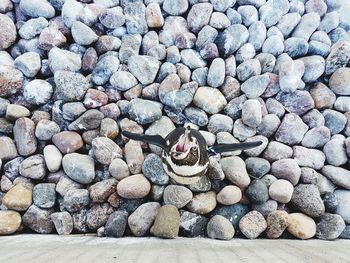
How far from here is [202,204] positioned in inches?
29.6

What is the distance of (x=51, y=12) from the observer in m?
0.92

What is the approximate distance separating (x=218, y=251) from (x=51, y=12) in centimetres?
83

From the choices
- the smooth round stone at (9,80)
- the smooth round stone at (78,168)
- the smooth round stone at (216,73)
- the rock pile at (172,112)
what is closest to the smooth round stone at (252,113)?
the rock pile at (172,112)

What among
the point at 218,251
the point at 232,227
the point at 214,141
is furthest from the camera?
the point at 214,141

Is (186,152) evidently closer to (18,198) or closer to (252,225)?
(252,225)

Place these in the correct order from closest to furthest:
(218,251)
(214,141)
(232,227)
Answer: (218,251), (232,227), (214,141)

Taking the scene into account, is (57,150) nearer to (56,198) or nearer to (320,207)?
(56,198)

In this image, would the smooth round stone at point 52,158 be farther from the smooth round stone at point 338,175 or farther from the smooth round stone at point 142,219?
the smooth round stone at point 338,175

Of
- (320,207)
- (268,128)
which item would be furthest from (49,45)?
(320,207)

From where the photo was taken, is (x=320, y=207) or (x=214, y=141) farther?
(x=214, y=141)

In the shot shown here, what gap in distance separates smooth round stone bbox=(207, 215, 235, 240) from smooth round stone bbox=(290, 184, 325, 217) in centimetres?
18

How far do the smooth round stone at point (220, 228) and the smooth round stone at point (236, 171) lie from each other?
99mm

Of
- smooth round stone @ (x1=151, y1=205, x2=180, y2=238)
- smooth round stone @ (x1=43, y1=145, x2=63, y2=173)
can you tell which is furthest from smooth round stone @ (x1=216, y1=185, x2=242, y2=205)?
smooth round stone @ (x1=43, y1=145, x2=63, y2=173)

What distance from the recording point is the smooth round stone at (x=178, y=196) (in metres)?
0.74
